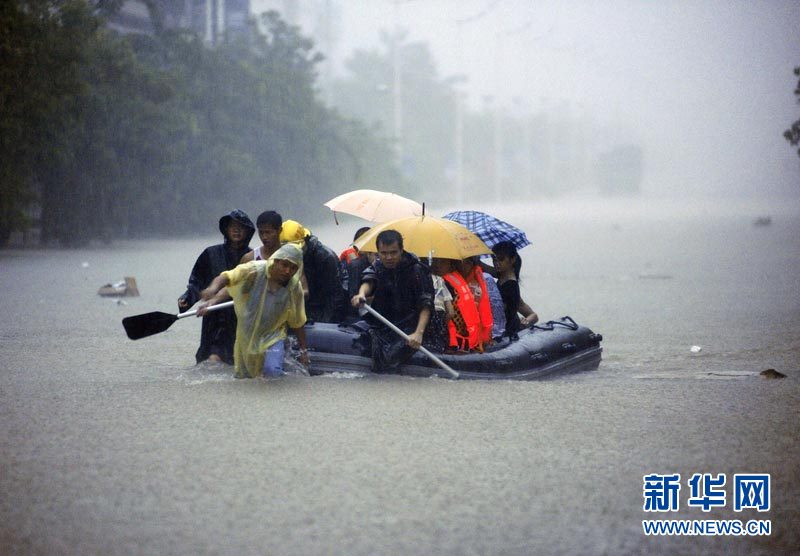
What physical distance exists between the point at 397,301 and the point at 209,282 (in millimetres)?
1650

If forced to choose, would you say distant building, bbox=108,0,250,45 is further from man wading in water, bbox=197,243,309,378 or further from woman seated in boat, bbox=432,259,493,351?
man wading in water, bbox=197,243,309,378

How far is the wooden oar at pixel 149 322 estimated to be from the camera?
7684 millimetres

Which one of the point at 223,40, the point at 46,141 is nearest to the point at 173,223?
the point at 223,40

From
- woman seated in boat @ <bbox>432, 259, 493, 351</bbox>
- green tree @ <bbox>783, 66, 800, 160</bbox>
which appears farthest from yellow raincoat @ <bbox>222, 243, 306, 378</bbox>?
green tree @ <bbox>783, 66, 800, 160</bbox>

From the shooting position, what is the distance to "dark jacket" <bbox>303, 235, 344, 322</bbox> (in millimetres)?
8648

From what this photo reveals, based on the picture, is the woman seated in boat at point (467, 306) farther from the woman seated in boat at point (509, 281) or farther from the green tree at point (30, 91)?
the green tree at point (30, 91)

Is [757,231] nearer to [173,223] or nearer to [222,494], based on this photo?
[173,223]

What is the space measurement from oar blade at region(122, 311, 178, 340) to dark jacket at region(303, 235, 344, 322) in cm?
129

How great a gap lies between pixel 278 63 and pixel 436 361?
3639 centimetres

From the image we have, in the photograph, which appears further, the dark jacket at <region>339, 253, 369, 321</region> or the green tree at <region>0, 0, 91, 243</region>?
the green tree at <region>0, 0, 91, 243</region>

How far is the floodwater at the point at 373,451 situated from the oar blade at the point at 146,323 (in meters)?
0.36

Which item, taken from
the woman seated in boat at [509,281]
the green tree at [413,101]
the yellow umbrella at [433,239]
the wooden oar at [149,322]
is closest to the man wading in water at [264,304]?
the wooden oar at [149,322]

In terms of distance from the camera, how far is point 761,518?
473cm

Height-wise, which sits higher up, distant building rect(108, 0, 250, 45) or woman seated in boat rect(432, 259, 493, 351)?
distant building rect(108, 0, 250, 45)
